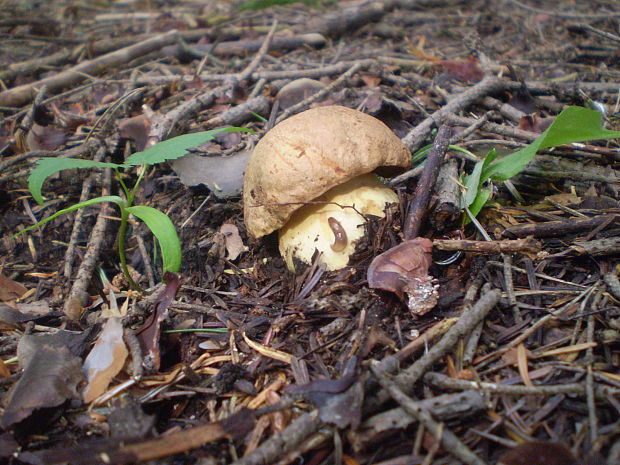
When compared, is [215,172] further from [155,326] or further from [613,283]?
[613,283]

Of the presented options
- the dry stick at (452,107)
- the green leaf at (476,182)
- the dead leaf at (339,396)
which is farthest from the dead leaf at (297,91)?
the dead leaf at (339,396)

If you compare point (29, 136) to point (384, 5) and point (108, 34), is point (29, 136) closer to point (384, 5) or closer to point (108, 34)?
point (108, 34)

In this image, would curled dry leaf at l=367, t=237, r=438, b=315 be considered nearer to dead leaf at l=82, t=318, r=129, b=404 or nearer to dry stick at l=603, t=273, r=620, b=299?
dry stick at l=603, t=273, r=620, b=299

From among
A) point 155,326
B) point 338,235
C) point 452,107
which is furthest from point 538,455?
point 452,107

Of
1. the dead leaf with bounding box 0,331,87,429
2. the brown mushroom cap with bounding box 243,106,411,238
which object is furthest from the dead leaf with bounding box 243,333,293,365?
the dead leaf with bounding box 0,331,87,429

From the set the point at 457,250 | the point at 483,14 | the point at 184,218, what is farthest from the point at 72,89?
the point at 483,14
